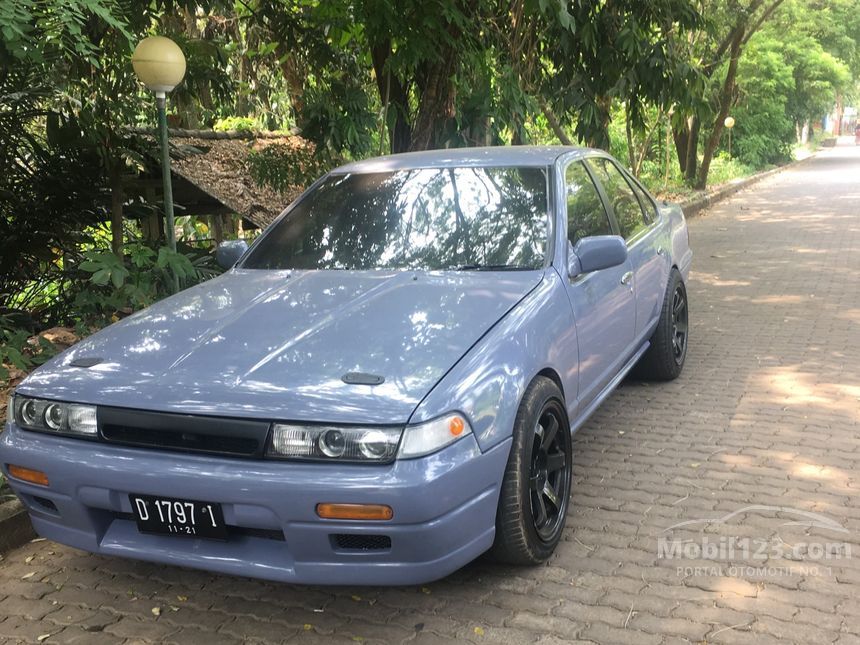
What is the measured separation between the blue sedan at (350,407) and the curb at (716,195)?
11.2 metres

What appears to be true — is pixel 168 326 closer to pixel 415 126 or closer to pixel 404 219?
pixel 404 219

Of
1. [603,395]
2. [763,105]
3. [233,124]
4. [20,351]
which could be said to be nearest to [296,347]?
[603,395]

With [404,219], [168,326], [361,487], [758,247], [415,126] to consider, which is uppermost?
[415,126]

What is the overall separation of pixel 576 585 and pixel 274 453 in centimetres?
132

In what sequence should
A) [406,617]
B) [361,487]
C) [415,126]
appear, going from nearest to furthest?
[361,487] → [406,617] → [415,126]

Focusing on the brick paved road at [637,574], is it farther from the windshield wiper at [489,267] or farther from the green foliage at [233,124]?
the green foliage at [233,124]

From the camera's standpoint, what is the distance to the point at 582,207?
13.8ft

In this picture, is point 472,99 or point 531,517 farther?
point 472,99

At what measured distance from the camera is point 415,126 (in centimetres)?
825

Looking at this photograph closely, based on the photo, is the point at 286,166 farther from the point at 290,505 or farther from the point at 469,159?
the point at 290,505

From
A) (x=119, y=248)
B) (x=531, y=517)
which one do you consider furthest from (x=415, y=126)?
(x=531, y=517)

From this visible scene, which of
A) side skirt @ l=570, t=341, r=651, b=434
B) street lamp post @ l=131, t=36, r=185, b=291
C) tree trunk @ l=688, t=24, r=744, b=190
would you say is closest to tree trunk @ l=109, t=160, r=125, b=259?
street lamp post @ l=131, t=36, r=185, b=291

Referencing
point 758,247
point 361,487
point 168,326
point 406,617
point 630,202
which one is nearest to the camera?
point 361,487

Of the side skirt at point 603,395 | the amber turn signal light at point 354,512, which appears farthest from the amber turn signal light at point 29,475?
the side skirt at point 603,395
